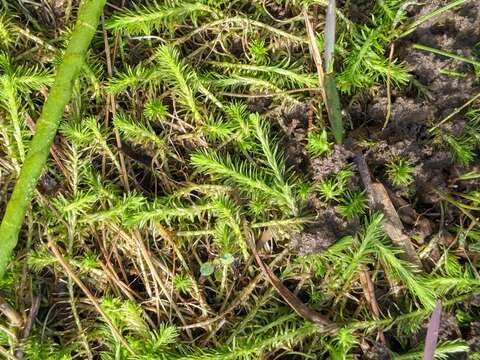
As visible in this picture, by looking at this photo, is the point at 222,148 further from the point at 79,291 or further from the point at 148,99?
the point at 79,291

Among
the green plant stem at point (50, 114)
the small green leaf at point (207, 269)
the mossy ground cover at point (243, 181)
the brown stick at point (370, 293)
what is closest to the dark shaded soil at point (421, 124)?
the mossy ground cover at point (243, 181)

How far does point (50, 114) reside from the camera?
2348 millimetres

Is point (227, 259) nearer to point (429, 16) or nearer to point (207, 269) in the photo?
point (207, 269)

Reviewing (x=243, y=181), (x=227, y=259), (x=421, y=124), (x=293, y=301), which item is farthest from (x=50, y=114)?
(x=421, y=124)

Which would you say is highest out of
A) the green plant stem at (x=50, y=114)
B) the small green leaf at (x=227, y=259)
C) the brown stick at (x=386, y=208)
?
the green plant stem at (x=50, y=114)

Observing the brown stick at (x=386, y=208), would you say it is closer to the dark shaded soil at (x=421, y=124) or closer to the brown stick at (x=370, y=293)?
the dark shaded soil at (x=421, y=124)

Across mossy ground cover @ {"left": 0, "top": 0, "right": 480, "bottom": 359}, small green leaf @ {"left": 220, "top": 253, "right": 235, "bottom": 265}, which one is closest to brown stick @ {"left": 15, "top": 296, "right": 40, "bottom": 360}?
mossy ground cover @ {"left": 0, "top": 0, "right": 480, "bottom": 359}

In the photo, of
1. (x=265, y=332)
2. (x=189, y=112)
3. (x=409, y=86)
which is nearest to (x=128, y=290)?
(x=265, y=332)

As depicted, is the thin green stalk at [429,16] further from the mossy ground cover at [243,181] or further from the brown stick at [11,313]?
the brown stick at [11,313]

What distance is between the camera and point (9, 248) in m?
2.33

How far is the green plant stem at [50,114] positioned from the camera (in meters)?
2.34

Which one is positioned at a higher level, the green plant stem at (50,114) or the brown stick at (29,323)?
the green plant stem at (50,114)

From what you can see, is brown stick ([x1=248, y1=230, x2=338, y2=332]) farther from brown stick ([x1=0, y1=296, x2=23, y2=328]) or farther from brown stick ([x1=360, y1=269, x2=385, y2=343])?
brown stick ([x1=0, y1=296, x2=23, y2=328])

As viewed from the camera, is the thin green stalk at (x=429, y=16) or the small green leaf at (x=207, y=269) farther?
the small green leaf at (x=207, y=269)
